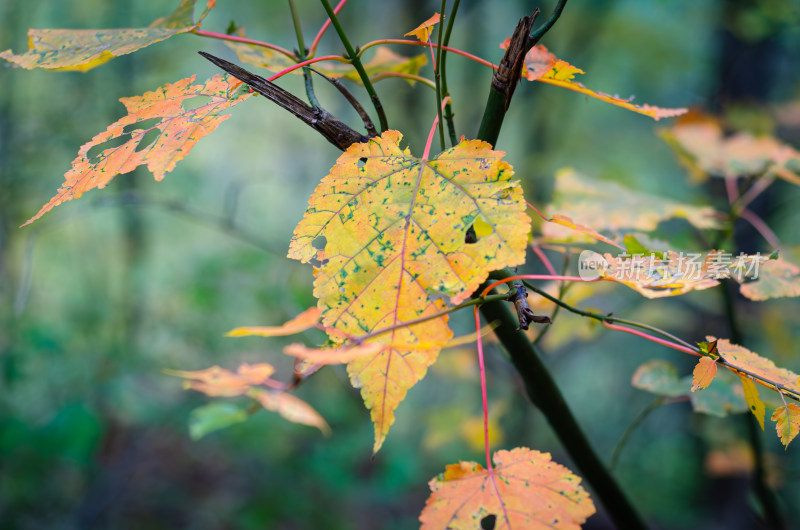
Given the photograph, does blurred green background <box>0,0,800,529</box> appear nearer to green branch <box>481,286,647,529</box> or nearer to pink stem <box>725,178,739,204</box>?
pink stem <box>725,178,739,204</box>

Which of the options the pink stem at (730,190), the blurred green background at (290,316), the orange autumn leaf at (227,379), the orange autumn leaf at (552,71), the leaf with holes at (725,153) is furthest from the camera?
the blurred green background at (290,316)

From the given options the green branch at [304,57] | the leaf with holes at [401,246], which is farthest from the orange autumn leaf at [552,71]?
the green branch at [304,57]

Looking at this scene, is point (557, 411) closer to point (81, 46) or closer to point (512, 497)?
point (512, 497)

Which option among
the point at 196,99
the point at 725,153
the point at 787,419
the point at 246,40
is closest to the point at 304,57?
the point at 246,40

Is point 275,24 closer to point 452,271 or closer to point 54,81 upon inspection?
point 54,81

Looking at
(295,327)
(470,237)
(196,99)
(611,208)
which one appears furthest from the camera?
(196,99)

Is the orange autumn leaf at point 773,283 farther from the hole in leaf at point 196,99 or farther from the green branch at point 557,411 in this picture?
the hole in leaf at point 196,99
